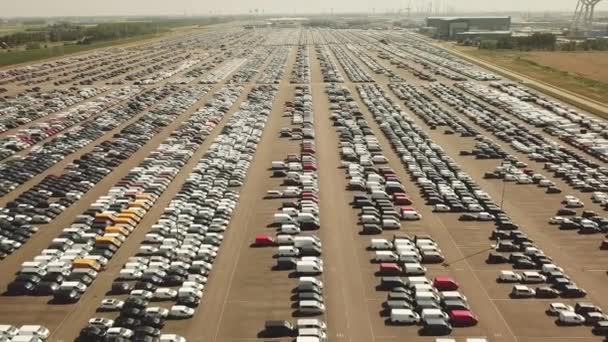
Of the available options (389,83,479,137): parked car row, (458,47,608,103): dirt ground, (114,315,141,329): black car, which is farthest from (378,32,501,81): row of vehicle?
(114,315,141,329): black car

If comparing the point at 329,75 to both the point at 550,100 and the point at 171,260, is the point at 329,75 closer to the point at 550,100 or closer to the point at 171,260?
the point at 550,100

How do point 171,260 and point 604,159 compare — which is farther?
point 604,159

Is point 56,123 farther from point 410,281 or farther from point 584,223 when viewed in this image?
point 584,223

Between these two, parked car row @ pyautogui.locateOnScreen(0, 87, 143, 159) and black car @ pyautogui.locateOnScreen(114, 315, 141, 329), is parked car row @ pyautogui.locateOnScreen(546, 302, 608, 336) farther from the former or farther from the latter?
parked car row @ pyautogui.locateOnScreen(0, 87, 143, 159)

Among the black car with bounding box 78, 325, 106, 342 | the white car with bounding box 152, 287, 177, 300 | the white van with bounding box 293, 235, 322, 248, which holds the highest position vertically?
the white van with bounding box 293, 235, 322, 248

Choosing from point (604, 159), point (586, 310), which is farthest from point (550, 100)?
point (586, 310)

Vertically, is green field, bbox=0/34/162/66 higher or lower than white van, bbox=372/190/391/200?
higher

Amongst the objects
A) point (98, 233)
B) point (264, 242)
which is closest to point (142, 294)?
point (264, 242)
